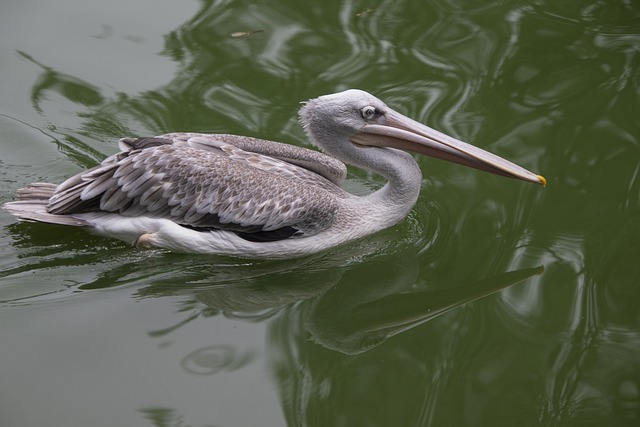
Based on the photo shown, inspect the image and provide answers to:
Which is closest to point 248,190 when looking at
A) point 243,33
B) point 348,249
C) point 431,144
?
point 348,249

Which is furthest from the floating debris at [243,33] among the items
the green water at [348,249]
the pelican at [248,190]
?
the pelican at [248,190]

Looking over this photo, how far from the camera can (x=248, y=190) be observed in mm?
5367

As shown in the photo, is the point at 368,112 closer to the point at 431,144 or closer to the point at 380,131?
the point at 380,131

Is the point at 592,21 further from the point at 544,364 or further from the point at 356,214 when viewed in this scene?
the point at 544,364

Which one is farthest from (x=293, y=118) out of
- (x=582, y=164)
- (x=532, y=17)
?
(x=532, y=17)

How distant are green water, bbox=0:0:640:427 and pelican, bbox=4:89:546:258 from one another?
175 millimetres

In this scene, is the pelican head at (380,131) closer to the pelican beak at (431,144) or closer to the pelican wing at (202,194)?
the pelican beak at (431,144)

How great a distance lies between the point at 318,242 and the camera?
5.47 m

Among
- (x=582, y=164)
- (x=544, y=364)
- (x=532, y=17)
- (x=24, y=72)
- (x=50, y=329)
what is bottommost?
(x=50, y=329)

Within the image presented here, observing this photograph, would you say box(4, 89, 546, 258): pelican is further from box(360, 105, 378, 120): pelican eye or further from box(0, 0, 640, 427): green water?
box(0, 0, 640, 427): green water

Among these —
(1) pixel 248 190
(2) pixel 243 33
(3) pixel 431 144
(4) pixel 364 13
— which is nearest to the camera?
(1) pixel 248 190

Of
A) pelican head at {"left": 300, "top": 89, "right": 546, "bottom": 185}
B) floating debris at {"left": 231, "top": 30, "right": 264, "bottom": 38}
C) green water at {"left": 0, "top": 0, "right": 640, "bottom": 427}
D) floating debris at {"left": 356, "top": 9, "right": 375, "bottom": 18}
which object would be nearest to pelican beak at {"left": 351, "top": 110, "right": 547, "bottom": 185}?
pelican head at {"left": 300, "top": 89, "right": 546, "bottom": 185}

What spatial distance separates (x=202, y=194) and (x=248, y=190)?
0.27 metres

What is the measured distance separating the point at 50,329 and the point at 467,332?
2220 mm
